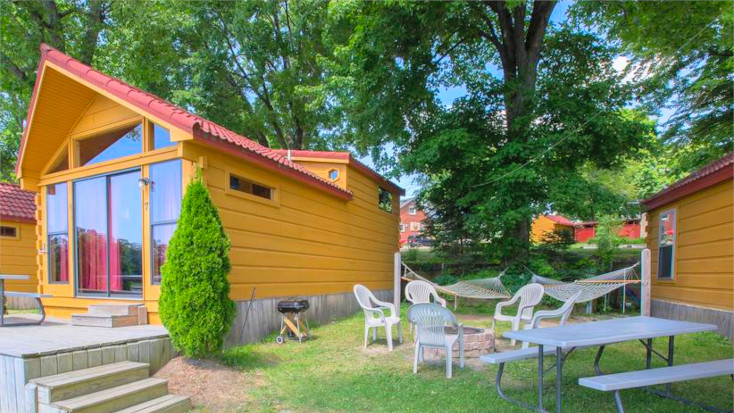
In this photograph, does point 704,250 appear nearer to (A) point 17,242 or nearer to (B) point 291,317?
(B) point 291,317

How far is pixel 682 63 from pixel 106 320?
14.5m

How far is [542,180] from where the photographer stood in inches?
365

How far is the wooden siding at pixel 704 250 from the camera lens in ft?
20.7

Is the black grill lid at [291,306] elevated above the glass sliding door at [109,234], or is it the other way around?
the glass sliding door at [109,234]

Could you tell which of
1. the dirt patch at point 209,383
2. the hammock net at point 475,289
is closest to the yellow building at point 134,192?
the dirt patch at point 209,383

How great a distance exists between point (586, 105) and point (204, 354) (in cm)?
945

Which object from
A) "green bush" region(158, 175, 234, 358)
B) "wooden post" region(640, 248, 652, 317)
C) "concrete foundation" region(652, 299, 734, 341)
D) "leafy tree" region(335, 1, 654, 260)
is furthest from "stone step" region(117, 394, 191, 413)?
"concrete foundation" region(652, 299, 734, 341)

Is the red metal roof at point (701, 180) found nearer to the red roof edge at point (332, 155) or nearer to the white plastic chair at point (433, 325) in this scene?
the white plastic chair at point (433, 325)

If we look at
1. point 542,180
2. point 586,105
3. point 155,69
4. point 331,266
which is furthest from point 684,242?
point 155,69

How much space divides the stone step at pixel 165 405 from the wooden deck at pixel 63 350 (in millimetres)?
708

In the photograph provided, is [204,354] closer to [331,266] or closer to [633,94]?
[331,266]

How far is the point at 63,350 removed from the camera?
140 inches

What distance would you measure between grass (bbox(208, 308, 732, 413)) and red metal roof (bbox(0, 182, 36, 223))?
7.77 metres

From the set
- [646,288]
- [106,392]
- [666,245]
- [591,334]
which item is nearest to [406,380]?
[591,334]
